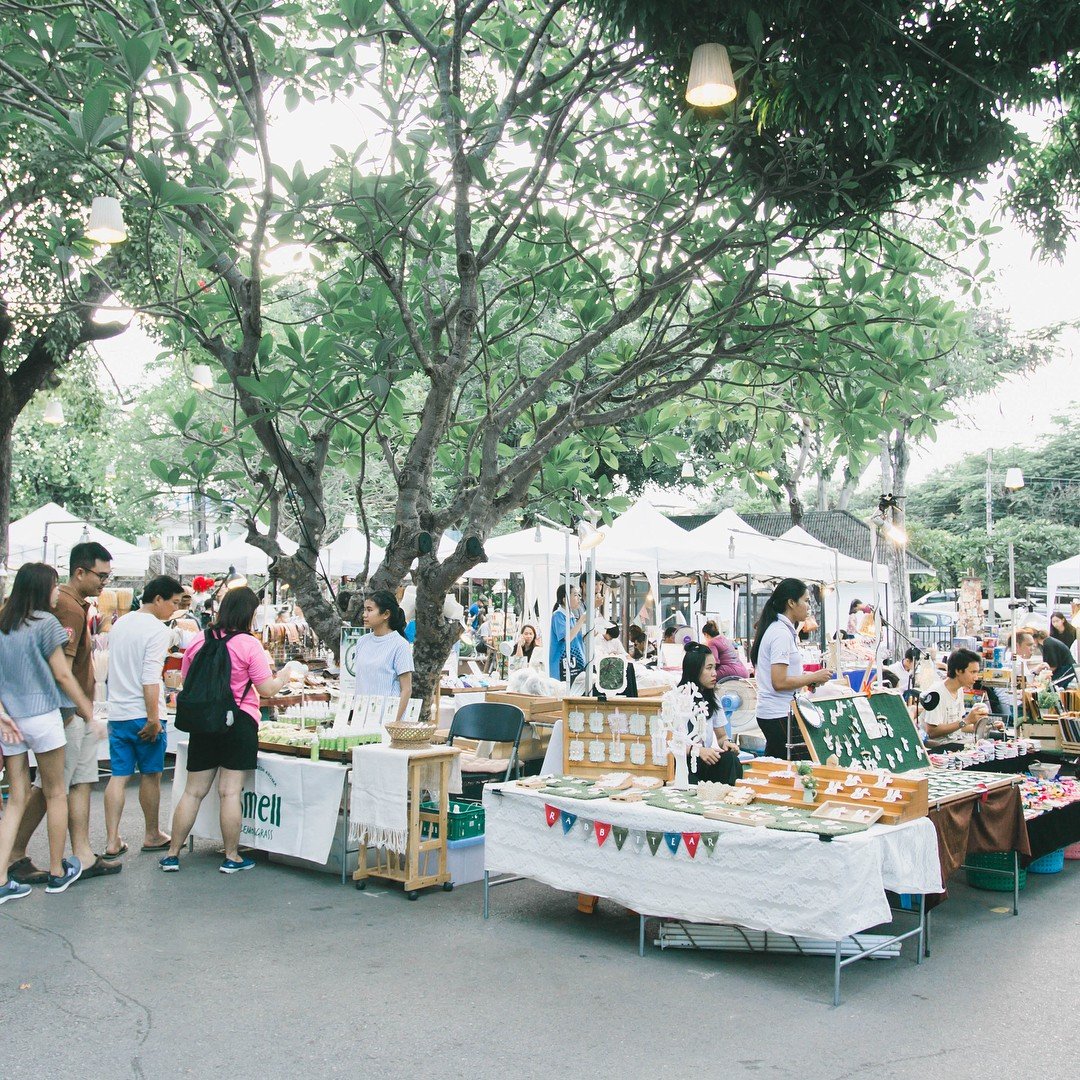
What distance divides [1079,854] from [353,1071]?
214 inches

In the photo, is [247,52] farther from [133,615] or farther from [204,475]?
[133,615]

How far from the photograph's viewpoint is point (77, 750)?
5961 mm

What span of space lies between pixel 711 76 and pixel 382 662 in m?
4.05

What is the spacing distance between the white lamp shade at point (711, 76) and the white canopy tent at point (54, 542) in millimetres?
12934

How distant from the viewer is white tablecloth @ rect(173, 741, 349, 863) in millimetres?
6031

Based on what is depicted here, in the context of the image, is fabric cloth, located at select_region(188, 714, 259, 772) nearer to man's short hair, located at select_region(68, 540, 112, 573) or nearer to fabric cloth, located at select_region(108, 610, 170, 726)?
fabric cloth, located at select_region(108, 610, 170, 726)

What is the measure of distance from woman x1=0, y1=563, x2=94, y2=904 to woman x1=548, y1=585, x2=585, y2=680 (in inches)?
174

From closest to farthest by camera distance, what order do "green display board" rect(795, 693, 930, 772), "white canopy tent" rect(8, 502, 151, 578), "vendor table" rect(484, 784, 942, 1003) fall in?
"vendor table" rect(484, 784, 942, 1003) → "green display board" rect(795, 693, 930, 772) → "white canopy tent" rect(8, 502, 151, 578)

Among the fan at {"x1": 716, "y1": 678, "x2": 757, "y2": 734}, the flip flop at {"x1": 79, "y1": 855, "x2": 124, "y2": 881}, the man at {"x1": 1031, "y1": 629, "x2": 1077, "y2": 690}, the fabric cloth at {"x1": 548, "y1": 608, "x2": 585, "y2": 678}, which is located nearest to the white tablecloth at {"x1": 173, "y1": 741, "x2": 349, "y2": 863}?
the flip flop at {"x1": 79, "y1": 855, "x2": 124, "y2": 881}

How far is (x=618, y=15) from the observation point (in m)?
4.42

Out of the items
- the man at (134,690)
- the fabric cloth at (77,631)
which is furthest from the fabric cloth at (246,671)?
the fabric cloth at (77,631)

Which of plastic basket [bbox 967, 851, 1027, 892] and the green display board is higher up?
the green display board

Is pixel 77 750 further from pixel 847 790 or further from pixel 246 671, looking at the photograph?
pixel 847 790

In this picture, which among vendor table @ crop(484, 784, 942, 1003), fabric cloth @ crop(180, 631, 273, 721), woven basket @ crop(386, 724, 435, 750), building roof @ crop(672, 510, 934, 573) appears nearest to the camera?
vendor table @ crop(484, 784, 942, 1003)
